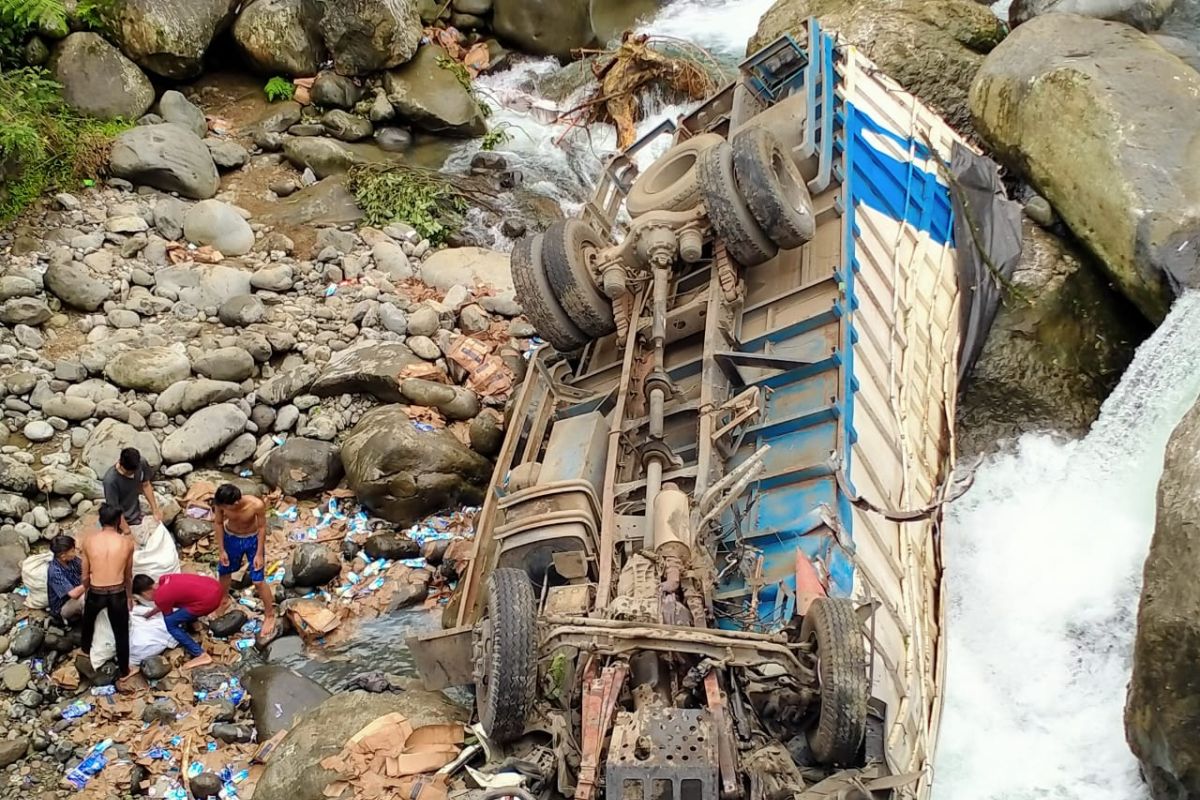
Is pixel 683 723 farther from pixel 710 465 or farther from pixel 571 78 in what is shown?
pixel 571 78

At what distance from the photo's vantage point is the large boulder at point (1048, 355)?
332 inches

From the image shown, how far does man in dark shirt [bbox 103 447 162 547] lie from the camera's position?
6.78 m

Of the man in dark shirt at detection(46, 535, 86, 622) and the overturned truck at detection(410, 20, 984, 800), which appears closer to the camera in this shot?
the overturned truck at detection(410, 20, 984, 800)

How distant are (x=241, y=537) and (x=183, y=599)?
1.79 feet

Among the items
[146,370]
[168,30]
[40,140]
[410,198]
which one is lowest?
[146,370]

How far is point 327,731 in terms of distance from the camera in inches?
207

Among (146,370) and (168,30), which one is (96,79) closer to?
(168,30)

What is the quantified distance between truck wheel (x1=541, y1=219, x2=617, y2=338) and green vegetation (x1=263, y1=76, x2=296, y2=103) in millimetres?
6880

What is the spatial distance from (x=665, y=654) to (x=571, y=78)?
10977mm

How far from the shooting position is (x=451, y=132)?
12.9 m

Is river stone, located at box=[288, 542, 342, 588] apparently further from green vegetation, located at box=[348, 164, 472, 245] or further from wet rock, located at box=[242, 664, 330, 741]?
green vegetation, located at box=[348, 164, 472, 245]

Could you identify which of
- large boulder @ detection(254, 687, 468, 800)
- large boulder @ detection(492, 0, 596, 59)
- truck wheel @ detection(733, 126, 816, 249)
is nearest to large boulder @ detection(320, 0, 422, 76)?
large boulder @ detection(492, 0, 596, 59)

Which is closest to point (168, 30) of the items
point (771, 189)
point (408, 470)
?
point (408, 470)

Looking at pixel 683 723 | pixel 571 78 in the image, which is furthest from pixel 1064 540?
pixel 571 78
